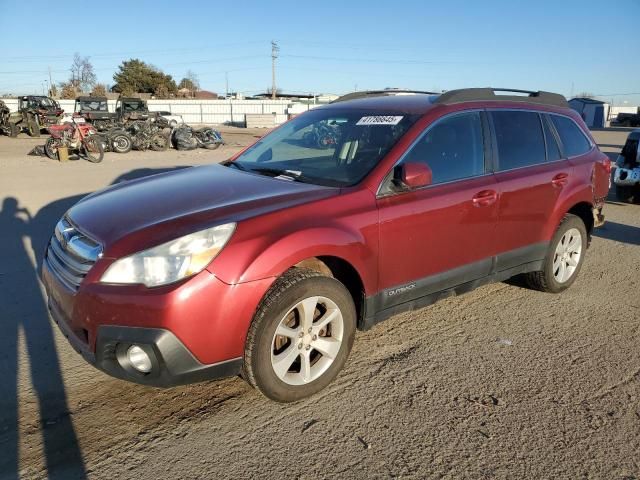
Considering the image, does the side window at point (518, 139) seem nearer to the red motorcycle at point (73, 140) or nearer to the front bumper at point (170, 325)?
the front bumper at point (170, 325)

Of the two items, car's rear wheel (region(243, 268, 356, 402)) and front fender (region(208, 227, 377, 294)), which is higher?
front fender (region(208, 227, 377, 294))

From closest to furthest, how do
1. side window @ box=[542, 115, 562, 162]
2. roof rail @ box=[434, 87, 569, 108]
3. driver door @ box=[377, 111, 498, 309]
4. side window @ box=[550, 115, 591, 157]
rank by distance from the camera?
1. driver door @ box=[377, 111, 498, 309]
2. roof rail @ box=[434, 87, 569, 108]
3. side window @ box=[542, 115, 562, 162]
4. side window @ box=[550, 115, 591, 157]

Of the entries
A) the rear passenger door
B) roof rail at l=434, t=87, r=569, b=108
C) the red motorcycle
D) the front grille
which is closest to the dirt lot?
the rear passenger door

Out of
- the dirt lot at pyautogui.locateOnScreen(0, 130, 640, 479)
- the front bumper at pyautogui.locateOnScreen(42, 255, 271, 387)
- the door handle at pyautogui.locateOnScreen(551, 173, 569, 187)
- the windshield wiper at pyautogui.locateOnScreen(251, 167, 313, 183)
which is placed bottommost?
the dirt lot at pyautogui.locateOnScreen(0, 130, 640, 479)

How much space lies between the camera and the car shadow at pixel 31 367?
2461 millimetres

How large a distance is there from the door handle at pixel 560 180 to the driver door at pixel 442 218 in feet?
2.83

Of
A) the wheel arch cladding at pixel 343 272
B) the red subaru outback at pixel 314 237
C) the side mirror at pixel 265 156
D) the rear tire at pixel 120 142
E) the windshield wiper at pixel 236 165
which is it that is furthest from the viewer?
the rear tire at pixel 120 142

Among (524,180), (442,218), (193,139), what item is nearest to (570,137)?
(524,180)

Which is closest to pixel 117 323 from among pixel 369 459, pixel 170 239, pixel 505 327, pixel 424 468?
pixel 170 239

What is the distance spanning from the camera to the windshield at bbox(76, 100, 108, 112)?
1006 inches

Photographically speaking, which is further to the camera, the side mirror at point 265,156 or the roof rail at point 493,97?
the side mirror at point 265,156

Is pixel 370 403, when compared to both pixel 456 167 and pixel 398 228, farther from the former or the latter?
pixel 456 167

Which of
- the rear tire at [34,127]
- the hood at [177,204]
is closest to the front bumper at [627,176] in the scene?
the hood at [177,204]

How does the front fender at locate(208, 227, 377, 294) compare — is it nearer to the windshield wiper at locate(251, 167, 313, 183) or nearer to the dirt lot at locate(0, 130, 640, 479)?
the windshield wiper at locate(251, 167, 313, 183)
